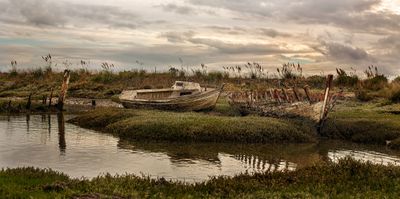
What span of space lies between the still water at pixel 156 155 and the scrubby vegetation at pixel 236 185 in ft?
8.27

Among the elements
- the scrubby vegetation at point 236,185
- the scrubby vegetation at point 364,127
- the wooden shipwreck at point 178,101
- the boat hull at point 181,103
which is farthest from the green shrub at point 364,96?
the scrubby vegetation at point 236,185

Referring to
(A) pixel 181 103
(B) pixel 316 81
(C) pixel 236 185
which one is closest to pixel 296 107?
(A) pixel 181 103

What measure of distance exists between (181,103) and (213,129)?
14060 mm

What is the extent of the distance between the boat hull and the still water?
37.4 ft

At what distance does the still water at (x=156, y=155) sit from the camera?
72.7 ft

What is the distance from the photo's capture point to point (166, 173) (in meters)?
21.4

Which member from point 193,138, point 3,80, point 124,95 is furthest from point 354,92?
point 3,80

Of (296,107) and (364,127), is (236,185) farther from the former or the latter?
(296,107)

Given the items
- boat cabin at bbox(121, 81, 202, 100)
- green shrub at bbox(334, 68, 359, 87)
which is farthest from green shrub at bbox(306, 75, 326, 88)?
boat cabin at bbox(121, 81, 202, 100)

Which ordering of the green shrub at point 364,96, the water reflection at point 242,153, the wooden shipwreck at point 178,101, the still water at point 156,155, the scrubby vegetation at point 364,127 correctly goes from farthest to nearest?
the green shrub at point 364,96
the wooden shipwreck at point 178,101
the scrubby vegetation at point 364,127
the water reflection at point 242,153
the still water at point 156,155

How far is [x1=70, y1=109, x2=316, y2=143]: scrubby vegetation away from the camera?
30961 millimetres

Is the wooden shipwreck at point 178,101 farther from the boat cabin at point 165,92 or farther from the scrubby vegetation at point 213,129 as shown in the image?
the scrubby vegetation at point 213,129

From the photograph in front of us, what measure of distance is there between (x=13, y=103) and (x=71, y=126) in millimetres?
14535

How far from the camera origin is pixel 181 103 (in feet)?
149
